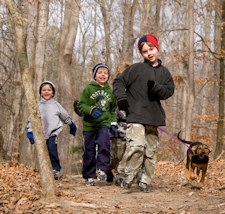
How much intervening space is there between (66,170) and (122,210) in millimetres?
8817

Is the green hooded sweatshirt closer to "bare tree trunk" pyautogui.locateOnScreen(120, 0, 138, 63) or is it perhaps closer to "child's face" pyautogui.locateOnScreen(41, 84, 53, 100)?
"child's face" pyautogui.locateOnScreen(41, 84, 53, 100)

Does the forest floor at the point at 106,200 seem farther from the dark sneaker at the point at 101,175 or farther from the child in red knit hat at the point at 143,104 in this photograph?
the child in red knit hat at the point at 143,104

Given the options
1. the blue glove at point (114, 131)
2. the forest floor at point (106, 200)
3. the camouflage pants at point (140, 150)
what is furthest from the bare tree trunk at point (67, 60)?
the camouflage pants at point (140, 150)

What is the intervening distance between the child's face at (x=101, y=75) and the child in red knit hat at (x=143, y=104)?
801 mm

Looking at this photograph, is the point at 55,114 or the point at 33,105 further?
the point at 55,114

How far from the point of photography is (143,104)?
4863 millimetres

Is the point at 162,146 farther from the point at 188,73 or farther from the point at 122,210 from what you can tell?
the point at 122,210

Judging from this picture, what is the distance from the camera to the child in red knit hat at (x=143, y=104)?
15.7ft

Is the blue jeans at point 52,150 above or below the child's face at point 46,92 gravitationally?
below

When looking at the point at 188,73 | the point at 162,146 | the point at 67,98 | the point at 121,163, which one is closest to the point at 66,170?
the point at 67,98

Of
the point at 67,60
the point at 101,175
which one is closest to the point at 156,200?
the point at 101,175

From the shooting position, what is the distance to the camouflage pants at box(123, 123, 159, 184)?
479 cm

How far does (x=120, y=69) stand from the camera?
6.31m

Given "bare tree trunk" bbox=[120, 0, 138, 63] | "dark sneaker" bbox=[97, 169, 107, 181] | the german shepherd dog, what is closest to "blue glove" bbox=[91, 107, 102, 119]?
"dark sneaker" bbox=[97, 169, 107, 181]
